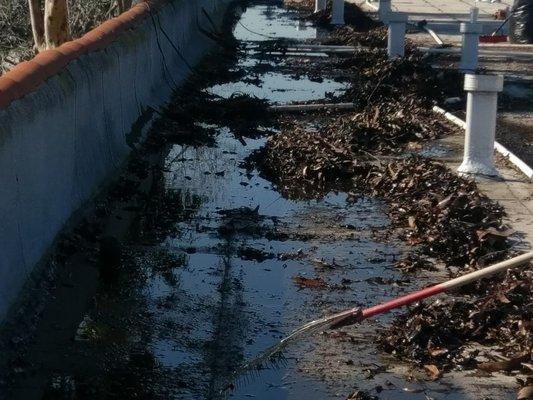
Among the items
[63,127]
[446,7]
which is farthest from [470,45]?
[446,7]

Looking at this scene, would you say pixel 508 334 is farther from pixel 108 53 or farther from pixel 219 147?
pixel 219 147

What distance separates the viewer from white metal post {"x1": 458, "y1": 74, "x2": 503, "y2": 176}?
39.9ft

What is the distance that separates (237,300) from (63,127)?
7.59 ft

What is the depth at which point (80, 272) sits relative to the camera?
9.18 meters

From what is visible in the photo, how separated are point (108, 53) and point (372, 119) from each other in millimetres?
3739

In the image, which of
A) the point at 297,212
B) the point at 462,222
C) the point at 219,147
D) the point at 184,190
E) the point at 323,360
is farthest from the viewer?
the point at 219,147

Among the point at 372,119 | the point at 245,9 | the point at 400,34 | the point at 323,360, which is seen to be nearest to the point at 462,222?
the point at 323,360

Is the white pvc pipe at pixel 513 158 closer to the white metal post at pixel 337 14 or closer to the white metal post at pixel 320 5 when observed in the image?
the white metal post at pixel 337 14

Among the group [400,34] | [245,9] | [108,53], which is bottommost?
[245,9]

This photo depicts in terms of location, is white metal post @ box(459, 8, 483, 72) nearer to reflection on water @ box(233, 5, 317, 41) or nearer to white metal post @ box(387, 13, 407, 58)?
white metal post @ box(387, 13, 407, 58)

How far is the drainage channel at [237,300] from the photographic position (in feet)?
23.1

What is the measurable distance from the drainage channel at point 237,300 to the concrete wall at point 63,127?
0.65m

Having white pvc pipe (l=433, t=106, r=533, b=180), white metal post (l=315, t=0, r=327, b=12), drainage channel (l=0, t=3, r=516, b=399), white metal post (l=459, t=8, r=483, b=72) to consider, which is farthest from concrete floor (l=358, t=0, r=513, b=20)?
drainage channel (l=0, t=3, r=516, b=399)

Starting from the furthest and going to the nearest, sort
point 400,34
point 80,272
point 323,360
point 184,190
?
1. point 400,34
2. point 184,190
3. point 80,272
4. point 323,360
